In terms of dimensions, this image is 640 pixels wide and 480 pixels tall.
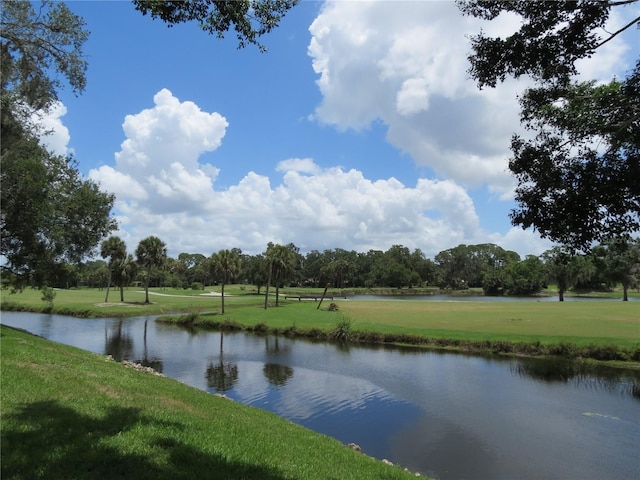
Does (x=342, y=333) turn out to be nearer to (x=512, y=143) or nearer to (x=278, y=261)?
(x=278, y=261)

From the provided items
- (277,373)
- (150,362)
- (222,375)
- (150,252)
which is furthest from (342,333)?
(150,252)

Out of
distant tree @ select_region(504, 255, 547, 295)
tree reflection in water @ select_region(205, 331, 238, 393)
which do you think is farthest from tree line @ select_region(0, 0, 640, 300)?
distant tree @ select_region(504, 255, 547, 295)

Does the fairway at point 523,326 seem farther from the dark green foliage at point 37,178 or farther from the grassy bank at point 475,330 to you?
the dark green foliage at point 37,178

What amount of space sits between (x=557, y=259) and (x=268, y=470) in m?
6.69

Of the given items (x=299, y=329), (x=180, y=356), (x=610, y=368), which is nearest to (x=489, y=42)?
(x=610, y=368)

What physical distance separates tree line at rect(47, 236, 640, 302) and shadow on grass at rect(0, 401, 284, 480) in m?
54.4

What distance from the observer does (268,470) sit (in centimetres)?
684

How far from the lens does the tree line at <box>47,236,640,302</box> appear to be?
7169 cm

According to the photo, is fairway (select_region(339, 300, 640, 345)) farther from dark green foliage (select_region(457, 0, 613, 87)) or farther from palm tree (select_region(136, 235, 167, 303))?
palm tree (select_region(136, 235, 167, 303))

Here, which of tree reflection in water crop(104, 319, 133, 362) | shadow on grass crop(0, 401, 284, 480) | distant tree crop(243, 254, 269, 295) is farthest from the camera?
distant tree crop(243, 254, 269, 295)

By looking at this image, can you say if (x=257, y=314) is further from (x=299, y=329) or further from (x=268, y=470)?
(x=268, y=470)

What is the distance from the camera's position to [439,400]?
2112 centimetres

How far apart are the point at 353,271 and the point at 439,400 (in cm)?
14562

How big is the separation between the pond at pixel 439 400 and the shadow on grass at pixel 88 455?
9457mm
